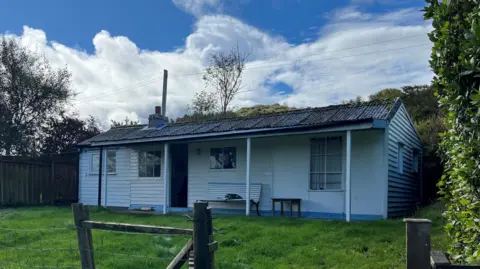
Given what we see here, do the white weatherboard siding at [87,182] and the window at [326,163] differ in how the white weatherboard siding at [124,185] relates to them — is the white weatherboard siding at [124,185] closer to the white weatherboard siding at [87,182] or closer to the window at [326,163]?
the white weatherboard siding at [87,182]

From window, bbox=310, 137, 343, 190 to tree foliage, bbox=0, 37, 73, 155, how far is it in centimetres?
1712

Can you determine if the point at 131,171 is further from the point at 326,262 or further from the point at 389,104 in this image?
the point at 326,262

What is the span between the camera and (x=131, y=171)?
687 inches

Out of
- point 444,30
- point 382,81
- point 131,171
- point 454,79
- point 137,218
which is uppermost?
point 382,81

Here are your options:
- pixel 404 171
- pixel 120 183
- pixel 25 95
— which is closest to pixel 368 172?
pixel 404 171

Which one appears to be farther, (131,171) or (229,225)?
(131,171)

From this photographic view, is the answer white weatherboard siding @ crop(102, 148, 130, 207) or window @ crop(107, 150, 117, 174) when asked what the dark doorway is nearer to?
white weatherboard siding @ crop(102, 148, 130, 207)

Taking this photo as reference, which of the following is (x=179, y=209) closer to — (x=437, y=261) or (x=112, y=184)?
(x=112, y=184)

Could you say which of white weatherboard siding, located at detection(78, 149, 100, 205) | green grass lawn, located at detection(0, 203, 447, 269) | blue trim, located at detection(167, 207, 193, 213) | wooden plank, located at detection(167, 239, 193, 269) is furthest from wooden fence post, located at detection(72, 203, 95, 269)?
white weatherboard siding, located at detection(78, 149, 100, 205)

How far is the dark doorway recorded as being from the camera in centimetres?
1722

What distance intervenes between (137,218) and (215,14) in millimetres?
10317

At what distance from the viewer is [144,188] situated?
A: 55.4 feet

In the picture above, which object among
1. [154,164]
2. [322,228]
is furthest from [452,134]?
[154,164]

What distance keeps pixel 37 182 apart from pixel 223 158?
28.5ft
